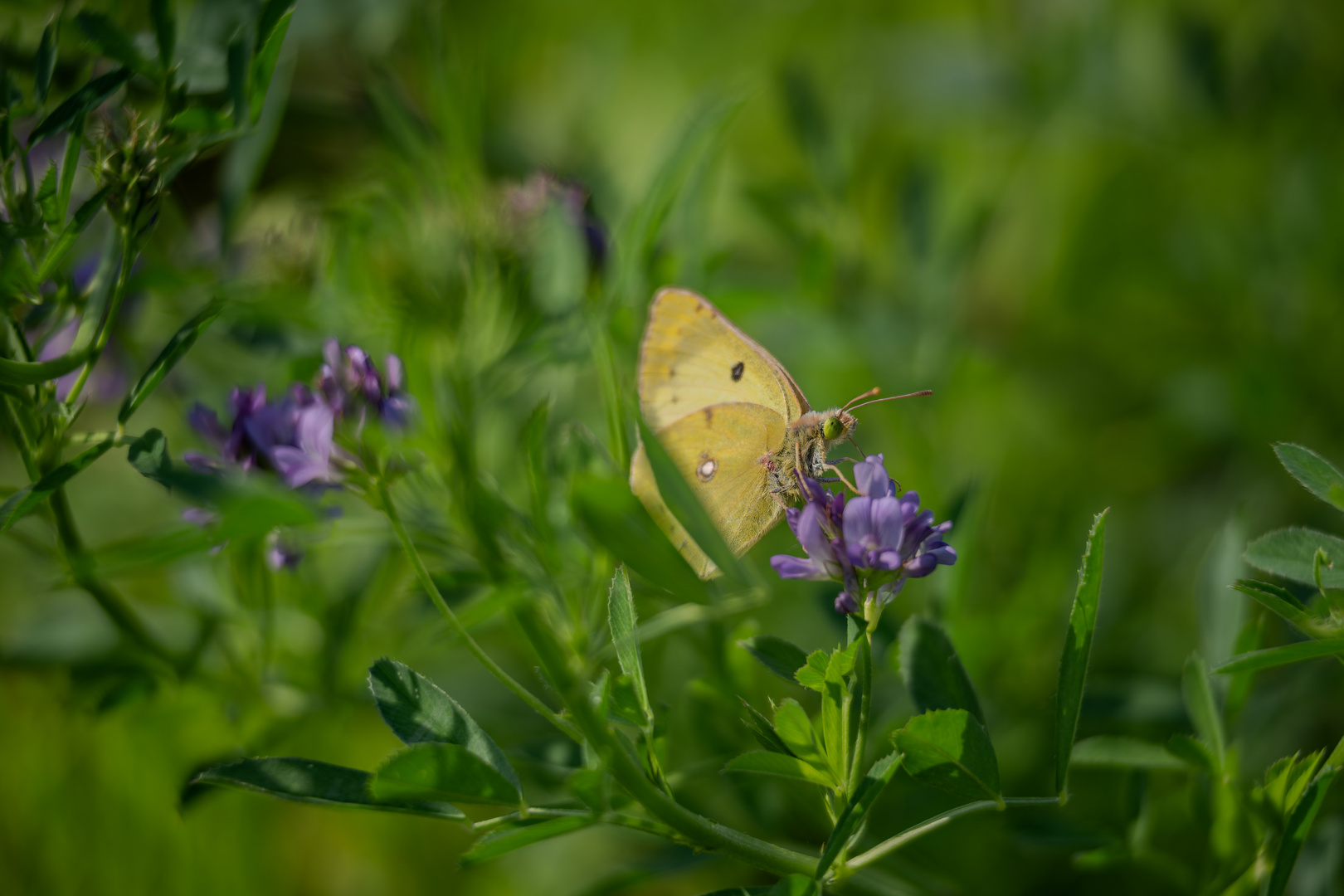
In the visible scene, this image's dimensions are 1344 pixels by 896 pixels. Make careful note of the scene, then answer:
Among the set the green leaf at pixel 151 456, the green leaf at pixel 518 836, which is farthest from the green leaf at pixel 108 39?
the green leaf at pixel 518 836

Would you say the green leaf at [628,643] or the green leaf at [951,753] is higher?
the green leaf at [628,643]

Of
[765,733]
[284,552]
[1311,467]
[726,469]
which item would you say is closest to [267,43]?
[284,552]

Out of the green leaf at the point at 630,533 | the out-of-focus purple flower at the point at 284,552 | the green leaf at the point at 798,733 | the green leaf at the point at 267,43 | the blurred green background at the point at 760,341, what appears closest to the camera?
the green leaf at the point at 630,533

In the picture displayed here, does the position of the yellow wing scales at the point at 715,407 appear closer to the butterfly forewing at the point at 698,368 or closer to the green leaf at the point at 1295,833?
the butterfly forewing at the point at 698,368

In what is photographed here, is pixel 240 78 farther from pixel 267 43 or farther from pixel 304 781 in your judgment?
pixel 304 781

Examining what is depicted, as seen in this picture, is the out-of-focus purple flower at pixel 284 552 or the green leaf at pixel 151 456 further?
the out-of-focus purple flower at pixel 284 552
